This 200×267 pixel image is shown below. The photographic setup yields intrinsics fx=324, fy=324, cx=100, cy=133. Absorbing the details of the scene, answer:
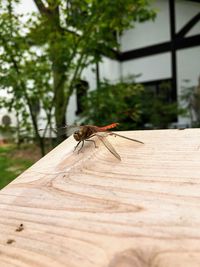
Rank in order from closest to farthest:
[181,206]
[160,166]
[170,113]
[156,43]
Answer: [181,206], [160,166], [170,113], [156,43]

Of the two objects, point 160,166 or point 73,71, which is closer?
point 160,166

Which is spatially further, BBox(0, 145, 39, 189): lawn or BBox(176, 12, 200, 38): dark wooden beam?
BBox(176, 12, 200, 38): dark wooden beam

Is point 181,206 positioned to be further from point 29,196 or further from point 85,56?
point 85,56

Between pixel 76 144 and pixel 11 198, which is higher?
pixel 76 144

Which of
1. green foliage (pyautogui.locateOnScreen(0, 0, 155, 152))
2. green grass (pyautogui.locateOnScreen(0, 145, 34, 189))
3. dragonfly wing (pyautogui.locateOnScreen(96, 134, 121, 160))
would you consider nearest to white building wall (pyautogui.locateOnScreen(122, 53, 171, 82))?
green grass (pyautogui.locateOnScreen(0, 145, 34, 189))

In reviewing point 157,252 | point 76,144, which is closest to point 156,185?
point 157,252

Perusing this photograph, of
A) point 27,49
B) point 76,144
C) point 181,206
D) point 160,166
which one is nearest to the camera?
point 181,206

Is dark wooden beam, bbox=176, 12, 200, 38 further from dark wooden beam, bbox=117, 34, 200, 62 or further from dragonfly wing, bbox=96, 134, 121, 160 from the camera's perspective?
dragonfly wing, bbox=96, 134, 121, 160
